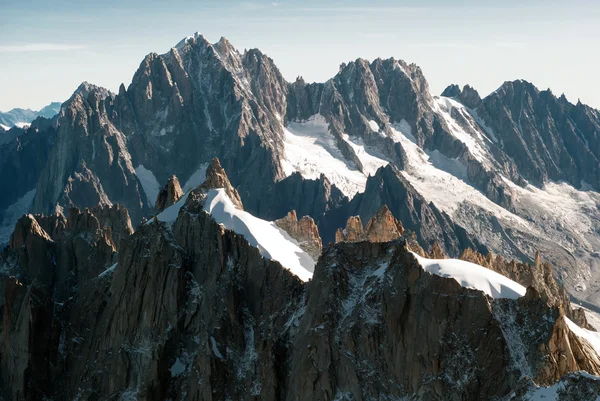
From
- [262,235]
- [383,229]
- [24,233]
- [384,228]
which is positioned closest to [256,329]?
[262,235]

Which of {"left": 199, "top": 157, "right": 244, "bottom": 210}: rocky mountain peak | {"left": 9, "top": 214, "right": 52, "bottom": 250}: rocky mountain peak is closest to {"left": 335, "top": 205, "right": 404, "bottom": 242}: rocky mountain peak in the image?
{"left": 199, "top": 157, "right": 244, "bottom": 210}: rocky mountain peak

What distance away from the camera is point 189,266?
9888 cm

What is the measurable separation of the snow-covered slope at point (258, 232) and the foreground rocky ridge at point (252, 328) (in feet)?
5.32

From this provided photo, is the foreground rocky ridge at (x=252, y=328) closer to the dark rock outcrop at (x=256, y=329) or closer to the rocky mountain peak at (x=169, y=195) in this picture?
the dark rock outcrop at (x=256, y=329)

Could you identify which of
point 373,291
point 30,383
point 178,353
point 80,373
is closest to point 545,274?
point 373,291

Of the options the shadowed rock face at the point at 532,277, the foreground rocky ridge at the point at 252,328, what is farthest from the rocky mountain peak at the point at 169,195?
the shadowed rock face at the point at 532,277

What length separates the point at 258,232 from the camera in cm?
10112

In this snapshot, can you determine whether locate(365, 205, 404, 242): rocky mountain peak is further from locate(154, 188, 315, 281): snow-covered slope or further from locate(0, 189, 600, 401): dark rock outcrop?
locate(0, 189, 600, 401): dark rock outcrop

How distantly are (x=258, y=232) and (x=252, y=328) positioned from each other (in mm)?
14296

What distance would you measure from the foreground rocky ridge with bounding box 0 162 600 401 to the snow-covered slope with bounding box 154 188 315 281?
5.32ft

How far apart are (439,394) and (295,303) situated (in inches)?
996

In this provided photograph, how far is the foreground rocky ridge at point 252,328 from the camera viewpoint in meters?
71.6

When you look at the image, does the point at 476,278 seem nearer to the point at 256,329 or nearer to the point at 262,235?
the point at 256,329

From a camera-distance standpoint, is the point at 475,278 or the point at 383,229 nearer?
the point at 475,278
